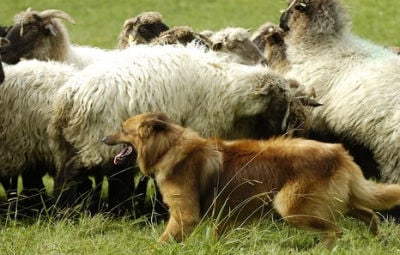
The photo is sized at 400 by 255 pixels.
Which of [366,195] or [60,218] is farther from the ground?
[366,195]

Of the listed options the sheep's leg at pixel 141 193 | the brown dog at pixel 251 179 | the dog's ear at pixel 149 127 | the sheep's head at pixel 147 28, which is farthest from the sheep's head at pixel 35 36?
the dog's ear at pixel 149 127

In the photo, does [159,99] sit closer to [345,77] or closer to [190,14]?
[345,77]

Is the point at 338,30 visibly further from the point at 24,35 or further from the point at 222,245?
the point at 222,245

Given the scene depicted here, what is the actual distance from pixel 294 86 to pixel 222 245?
3219 mm

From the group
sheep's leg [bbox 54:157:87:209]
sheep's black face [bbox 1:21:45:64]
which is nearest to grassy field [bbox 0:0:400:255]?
sheep's leg [bbox 54:157:87:209]

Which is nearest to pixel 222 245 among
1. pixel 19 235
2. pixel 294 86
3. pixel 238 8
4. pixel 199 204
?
pixel 199 204

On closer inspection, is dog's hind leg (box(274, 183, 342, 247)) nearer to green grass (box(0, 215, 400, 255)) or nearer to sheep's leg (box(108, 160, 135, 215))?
green grass (box(0, 215, 400, 255))

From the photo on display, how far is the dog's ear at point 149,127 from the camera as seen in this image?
273 inches

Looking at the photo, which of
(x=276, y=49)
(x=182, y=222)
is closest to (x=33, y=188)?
(x=182, y=222)

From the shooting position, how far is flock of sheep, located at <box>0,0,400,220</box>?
8.20 meters

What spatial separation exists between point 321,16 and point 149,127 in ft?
11.4

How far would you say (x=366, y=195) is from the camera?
6762mm

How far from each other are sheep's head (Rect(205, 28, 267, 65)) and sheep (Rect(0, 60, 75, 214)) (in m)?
1.77

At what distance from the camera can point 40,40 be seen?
34.8 ft
